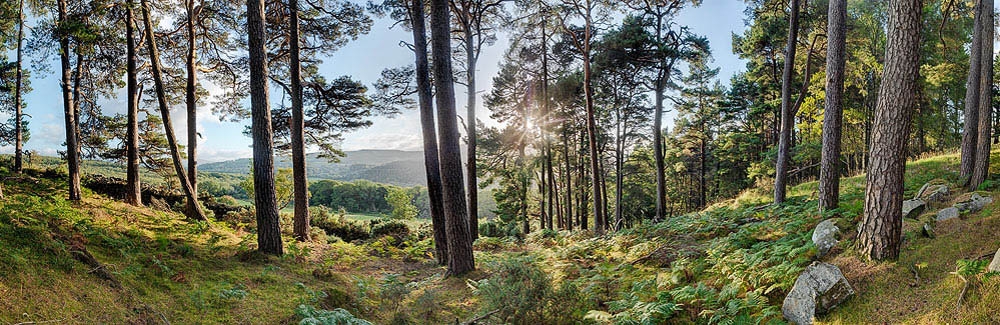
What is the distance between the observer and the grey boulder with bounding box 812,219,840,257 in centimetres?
476

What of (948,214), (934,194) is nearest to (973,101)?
(934,194)

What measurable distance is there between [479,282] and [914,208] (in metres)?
6.42

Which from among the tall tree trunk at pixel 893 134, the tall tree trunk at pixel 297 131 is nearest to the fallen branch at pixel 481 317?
the tall tree trunk at pixel 893 134

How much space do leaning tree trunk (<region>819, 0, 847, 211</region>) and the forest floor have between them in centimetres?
83

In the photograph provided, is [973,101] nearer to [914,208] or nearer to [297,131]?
[914,208]

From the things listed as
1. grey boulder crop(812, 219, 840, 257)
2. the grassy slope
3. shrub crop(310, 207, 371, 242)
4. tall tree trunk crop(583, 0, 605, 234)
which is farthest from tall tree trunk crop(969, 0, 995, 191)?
shrub crop(310, 207, 371, 242)

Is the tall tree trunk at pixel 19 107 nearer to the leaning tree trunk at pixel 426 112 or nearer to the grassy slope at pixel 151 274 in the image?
the grassy slope at pixel 151 274

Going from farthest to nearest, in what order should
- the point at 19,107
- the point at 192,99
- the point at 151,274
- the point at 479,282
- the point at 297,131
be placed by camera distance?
the point at 19,107 → the point at 192,99 → the point at 297,131 → the point at 479,282 → the point at 151,274

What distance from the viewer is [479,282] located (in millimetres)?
5605

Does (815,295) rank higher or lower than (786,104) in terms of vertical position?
lower

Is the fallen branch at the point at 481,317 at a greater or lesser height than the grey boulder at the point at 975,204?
lesser

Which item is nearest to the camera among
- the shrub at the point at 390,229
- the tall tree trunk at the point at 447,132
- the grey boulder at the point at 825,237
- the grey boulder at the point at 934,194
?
the grey boulder at the point at 825,237

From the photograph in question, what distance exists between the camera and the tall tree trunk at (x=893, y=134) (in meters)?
4.15

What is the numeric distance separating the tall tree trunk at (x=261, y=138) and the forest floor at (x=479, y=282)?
0.40 metres
